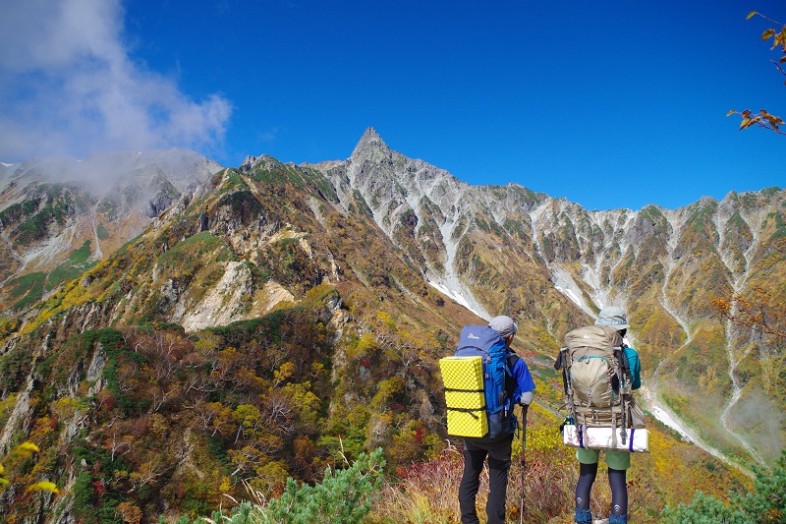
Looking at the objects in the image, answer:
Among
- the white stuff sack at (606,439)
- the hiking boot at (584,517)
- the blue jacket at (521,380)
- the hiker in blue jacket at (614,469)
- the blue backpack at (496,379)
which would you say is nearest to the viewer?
the white stuff sack at (606,439)

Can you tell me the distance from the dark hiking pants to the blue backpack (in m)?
0.21

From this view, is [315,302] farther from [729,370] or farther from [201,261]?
[729,370]

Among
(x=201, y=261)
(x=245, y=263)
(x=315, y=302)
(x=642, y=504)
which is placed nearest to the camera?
(x=642, y=504)

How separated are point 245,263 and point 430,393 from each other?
138ft

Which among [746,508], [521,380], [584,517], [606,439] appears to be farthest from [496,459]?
[746,508]

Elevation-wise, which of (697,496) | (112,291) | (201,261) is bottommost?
(697,496)

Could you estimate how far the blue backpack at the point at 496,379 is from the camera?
18.7 feet

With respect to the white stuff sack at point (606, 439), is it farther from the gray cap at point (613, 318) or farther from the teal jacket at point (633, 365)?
the gray cap at point (613, 318)

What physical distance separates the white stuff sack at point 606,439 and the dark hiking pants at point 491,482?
835 mm

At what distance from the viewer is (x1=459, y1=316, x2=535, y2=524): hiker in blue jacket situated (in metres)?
5.74

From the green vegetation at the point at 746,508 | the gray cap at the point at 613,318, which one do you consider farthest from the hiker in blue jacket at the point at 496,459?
the green vegetation at the point at 746,508

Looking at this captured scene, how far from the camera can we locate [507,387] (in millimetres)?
5895

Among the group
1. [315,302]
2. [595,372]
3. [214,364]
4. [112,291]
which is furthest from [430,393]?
[112,291]

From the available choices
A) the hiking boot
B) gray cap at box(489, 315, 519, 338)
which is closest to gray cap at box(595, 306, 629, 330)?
gray cap at box(489, 315, 519, 338)
